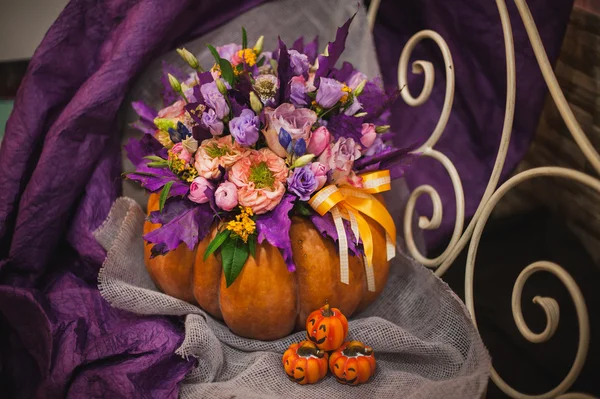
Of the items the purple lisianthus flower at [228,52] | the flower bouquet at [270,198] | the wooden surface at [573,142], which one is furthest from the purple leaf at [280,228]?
the wooden surface at [573,142]

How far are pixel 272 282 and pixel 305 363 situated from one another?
0.41ft

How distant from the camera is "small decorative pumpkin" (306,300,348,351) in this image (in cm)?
87

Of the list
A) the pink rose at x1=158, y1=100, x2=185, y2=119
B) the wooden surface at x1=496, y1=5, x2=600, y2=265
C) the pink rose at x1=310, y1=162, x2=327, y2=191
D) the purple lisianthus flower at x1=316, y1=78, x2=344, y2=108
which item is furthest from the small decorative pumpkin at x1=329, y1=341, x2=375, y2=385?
A: the wooden surface at x1=496, y1=5, x2=600, y2=265

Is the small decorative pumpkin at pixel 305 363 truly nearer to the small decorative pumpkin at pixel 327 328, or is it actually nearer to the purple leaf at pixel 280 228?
the small decorative pumpkin at pixel 327 328

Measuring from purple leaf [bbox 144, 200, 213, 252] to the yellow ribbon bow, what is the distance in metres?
0.16

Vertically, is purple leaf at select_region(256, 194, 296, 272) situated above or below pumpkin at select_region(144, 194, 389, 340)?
above

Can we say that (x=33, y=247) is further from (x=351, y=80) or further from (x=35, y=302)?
(x=351, y=80)

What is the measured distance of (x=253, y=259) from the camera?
2.91 ft

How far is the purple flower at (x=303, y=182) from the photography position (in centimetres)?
88

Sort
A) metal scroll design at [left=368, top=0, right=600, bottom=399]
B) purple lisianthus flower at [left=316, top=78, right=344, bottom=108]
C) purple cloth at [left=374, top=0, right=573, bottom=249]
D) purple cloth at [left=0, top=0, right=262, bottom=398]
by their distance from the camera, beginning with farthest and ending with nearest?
purple cloth at [left=374, top=0, right=573, bottom=249] → purple cloth at [left=0, top=0, right=262, bottom=398] → purple lisianthus flower at [left=316, top=78, right=344, bottom=108] → metal scroll design at [left=368, top=0, right=600, bottom=399]

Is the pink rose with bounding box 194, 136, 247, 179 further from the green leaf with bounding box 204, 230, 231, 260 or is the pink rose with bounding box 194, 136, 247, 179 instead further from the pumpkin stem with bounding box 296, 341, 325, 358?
the pumpkin stem with bounding box 296, 341, 325, 358

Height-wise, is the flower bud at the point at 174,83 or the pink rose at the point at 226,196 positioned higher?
the flower bud at the point at 174,83

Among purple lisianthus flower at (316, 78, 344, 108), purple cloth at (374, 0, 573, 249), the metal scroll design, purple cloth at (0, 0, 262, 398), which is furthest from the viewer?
purple cloth at (374, 0, 573, 249)

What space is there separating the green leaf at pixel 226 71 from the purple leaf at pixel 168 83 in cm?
21
